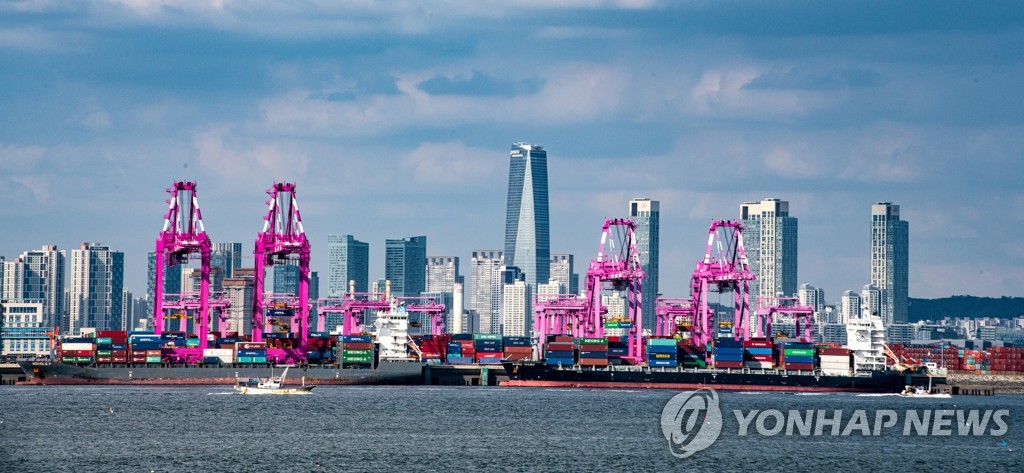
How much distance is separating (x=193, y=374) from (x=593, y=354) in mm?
44096

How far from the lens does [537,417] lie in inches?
4513

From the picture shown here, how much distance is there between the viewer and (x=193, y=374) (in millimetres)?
161125

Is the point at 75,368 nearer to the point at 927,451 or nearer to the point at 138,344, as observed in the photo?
the point at 138,344

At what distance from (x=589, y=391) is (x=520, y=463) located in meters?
76.2

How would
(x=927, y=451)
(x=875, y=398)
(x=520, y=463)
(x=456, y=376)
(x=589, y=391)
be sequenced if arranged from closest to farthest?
1. (x=520, y=463)
2. (x=927, y=451)
3. (x=875, y=398)
4. (x=589, y=391)
5. (x=456, y=376)

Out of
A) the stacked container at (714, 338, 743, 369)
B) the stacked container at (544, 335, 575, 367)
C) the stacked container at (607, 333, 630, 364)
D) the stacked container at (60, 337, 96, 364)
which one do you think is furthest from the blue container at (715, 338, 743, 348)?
the stacked container at (60, 337, 96, 364)

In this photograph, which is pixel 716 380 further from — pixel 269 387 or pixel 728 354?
pixel 269 387

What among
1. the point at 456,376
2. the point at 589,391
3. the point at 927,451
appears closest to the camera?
the point at 927,451

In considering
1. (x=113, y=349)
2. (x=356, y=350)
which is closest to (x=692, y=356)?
(x=356, y=350)

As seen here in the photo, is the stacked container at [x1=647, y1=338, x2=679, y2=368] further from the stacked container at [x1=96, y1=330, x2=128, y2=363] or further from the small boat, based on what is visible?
the stacked container at [x1=96, y1=330, x2=128, y2=363]

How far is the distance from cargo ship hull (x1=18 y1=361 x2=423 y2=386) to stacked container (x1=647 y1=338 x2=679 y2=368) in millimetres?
26859

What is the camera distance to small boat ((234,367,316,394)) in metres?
143

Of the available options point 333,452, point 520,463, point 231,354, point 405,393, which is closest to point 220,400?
point 405,393

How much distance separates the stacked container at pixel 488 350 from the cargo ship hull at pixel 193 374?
1302 cm
